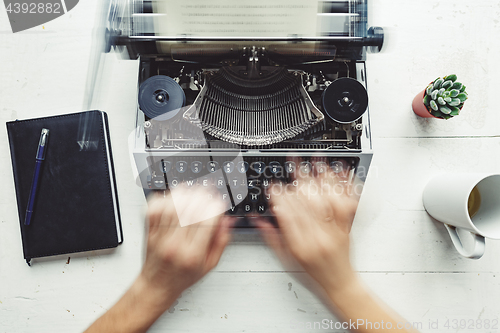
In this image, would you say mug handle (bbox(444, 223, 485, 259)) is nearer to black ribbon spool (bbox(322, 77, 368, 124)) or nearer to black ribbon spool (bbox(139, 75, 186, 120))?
black ribbon spool (bbox(322, 77, 368, 124))

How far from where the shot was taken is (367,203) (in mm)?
972

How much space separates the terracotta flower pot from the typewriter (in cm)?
22

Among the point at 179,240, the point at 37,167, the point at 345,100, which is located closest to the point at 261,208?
the point at 179,240

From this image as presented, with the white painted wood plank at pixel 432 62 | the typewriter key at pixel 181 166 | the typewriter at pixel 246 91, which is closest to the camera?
the typewriter at pixel 246 91

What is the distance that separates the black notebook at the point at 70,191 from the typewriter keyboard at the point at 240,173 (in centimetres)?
19

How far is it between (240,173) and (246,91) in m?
0.21

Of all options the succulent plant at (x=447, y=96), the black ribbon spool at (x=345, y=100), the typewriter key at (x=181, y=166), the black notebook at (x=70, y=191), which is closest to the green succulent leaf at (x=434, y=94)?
the succulent plant at (x=447, y=96)

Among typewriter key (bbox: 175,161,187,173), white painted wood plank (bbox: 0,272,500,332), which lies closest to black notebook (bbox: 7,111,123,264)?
white painted wood plank (bbox: 0,272,500,332)

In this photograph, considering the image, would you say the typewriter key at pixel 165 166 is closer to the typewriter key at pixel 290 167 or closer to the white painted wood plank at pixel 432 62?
the typewriter key at pixel 290 167

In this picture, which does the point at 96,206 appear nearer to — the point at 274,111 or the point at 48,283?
the point at 48,283

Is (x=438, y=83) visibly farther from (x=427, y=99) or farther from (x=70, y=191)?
(x=70, y=191)

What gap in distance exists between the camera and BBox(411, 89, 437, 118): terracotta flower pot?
93cm

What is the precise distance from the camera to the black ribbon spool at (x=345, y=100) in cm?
77

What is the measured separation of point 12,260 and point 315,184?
35.7 inches
